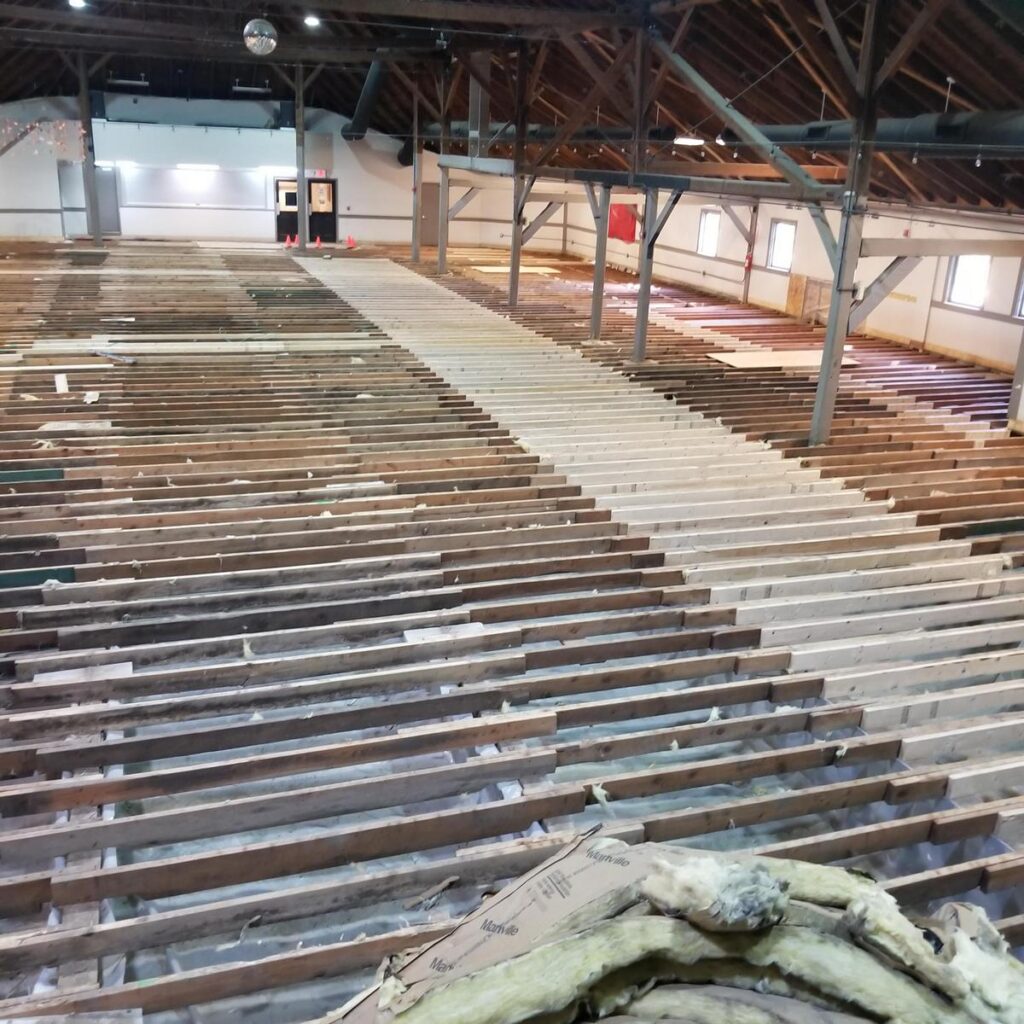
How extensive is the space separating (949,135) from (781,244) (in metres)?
7.94

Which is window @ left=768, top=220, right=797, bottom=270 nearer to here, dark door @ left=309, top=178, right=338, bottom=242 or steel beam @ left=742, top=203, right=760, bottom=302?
steel beam @ left=742, top=203, right=760, bottom=302

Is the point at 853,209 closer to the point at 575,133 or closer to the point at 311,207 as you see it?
the point at 575,133

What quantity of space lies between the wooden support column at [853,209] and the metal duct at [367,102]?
1315cm

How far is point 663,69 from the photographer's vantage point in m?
10.1

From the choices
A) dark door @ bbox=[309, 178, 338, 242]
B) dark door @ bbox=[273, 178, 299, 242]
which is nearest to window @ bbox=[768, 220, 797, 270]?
dark door @ bbox=[309, 178, 338, 242]

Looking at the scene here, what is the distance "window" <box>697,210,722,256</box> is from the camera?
17.5m

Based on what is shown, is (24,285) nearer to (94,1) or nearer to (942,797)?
(94,1)

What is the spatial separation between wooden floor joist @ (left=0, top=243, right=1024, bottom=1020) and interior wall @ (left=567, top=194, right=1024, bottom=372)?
3.00 metres

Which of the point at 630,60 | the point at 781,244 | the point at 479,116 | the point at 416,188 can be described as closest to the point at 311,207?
the point at 416,188

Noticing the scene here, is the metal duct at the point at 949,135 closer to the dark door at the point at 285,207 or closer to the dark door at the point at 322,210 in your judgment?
the dark door at the point at 322,210

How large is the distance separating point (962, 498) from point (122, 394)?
6.69 metres

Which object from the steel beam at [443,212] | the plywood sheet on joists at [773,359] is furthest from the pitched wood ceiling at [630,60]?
the plywood sheet on joists at [773,359]

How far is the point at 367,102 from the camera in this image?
20016 mm

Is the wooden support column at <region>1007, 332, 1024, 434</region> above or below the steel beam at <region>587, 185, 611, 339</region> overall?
below
